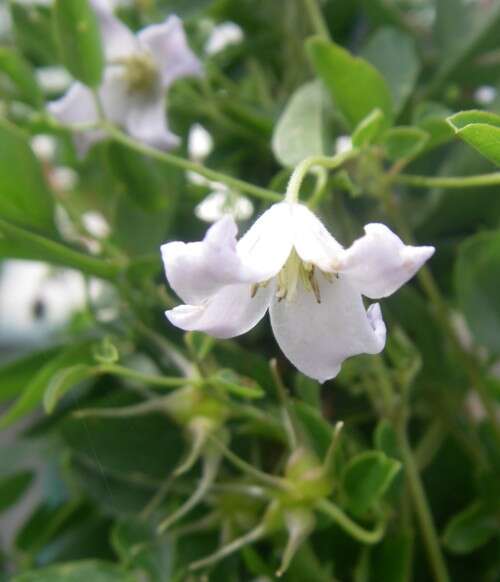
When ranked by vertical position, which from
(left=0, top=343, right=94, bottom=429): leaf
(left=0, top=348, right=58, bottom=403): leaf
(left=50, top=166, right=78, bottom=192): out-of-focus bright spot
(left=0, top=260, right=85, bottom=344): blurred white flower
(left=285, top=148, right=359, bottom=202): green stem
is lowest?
(left=0, top=260, right=85, bottom=344): blurred white flower

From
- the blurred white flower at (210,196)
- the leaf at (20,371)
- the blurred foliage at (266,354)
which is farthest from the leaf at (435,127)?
the leaf at (20,371)

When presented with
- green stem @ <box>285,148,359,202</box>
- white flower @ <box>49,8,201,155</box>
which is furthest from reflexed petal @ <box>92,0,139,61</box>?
green stem @ <box>285,148,359,202</box>

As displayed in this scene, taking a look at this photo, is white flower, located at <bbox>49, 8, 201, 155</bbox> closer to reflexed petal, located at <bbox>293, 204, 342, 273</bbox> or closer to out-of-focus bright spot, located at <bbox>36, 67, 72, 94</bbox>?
out-of-focus bright spot, located at <bbox>36, 67, 72, 94</bbox>

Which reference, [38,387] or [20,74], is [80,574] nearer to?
[38,387]

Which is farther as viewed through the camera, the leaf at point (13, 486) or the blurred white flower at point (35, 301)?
the blurred white flower at point (35, 301)

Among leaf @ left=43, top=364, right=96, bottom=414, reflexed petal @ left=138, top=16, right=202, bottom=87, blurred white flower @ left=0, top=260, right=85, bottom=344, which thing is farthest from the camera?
blurred white flower @ left=0, top=260, right=85, bottom=344

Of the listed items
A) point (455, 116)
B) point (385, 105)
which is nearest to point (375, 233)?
point (455, 116)

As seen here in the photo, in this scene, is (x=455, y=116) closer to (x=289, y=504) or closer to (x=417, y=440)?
(x=289, y=504)

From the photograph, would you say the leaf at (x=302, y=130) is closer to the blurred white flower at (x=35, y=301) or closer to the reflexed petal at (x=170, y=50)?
the reflexed petal at (x=170, y=50)
